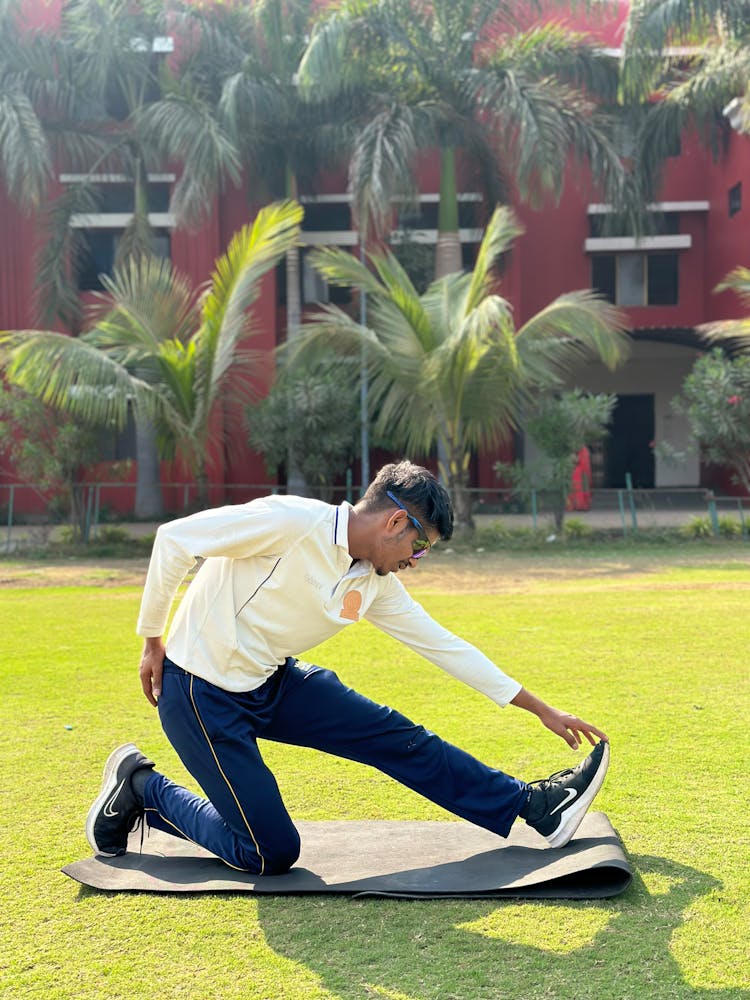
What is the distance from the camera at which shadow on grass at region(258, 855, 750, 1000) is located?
2713mm

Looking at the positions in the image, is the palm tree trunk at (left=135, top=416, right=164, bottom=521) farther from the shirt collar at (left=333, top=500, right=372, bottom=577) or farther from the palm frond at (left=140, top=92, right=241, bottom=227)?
the shirt collar at (left=333, top=500, right=372, bottom=577)

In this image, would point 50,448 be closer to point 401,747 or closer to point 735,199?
point 401,747

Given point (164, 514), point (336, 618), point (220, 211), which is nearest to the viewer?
point (336, 618)

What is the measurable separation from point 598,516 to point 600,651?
10700 millimetres

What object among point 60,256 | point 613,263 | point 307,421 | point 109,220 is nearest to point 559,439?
point 307,421

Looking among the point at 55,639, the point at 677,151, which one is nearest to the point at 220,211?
the point at 677,151

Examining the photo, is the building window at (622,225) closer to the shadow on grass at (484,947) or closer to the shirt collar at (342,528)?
the shirt collar at (342,528)

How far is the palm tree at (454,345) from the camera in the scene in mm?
15047

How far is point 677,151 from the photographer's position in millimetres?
21438

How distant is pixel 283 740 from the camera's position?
3.74m

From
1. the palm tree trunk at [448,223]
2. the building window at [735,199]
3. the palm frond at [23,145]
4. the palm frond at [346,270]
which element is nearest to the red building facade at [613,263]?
the building window at [735,199]

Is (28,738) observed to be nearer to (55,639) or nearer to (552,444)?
(55,639)

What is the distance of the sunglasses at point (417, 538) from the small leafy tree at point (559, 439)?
13.4 meters

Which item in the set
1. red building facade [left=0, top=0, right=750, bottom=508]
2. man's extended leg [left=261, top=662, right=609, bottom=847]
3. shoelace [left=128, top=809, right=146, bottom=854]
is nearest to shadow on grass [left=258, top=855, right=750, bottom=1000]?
man's extended leg [left=261, top=662, right=609, bottom=847]
